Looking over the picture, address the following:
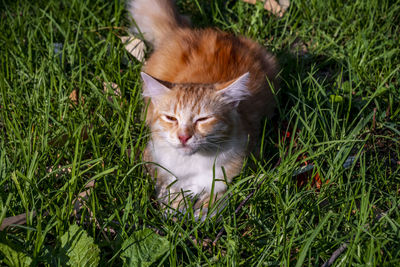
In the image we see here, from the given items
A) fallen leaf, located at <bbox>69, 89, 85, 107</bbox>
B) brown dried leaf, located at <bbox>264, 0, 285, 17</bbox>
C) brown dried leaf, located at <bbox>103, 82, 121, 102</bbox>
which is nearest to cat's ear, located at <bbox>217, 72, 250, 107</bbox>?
brown dried leaf, located at <bbox>103, 82, 121, 102</bbox>

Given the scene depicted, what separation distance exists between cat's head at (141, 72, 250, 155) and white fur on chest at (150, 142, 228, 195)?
2.5 inches

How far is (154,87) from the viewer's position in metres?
2.39

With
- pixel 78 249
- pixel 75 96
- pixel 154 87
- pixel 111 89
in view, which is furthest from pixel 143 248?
pixel 75 96

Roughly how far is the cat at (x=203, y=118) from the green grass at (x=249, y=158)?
0.12 meters

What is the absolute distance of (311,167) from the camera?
236 centimetres

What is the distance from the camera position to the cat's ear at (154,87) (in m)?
2.28

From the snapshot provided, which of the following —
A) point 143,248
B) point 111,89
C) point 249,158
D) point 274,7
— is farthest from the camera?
point 274,7

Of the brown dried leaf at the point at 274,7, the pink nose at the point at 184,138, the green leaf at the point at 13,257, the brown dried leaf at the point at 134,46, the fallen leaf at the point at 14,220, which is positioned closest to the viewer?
the green leaf at the point at 13,257

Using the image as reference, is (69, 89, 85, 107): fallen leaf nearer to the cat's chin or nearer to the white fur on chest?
the white fur on chest

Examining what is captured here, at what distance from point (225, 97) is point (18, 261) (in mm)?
1336

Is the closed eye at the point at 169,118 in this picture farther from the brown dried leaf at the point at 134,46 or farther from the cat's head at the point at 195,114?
the brown dried leaf at the point at 134,46

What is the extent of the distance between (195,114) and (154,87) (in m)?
0.29

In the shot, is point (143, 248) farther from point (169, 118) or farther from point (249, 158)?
point (249, 158)

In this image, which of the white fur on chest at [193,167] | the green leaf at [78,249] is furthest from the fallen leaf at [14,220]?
the white fur on chest at [193,167]
